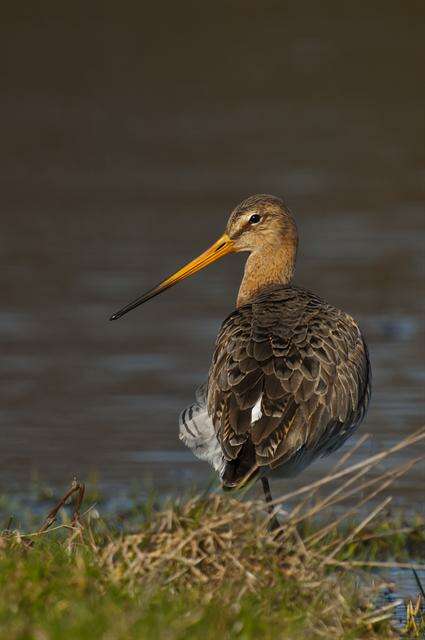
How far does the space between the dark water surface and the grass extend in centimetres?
300

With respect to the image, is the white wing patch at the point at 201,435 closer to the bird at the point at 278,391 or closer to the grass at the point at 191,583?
the bird at the point at 278,391

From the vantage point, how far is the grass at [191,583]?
4305 mm

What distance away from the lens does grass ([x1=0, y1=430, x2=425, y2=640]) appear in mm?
4305

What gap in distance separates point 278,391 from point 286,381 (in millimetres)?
64

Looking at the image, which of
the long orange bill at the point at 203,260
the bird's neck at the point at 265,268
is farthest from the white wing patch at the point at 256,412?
the long orange bill at the point at 203,260

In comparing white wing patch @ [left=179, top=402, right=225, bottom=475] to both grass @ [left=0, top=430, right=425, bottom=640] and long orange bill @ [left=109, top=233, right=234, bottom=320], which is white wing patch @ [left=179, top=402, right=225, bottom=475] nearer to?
grass @ [left=0, top=430, right=425, bottom=640]

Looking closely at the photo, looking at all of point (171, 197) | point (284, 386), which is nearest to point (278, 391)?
point (284, 386)

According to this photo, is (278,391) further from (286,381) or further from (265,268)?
(265,268)

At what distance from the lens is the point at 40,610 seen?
14.5 ft

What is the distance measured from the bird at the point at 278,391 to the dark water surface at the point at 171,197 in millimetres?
1569

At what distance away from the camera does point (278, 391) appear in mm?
6203

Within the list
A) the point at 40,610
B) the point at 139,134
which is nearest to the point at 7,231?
the point at 139,134

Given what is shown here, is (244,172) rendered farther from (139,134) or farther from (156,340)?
(156,340)

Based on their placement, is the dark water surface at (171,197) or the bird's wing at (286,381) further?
the dark water surface at (171,197)
